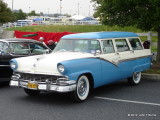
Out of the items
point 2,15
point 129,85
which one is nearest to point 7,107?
point 129,85

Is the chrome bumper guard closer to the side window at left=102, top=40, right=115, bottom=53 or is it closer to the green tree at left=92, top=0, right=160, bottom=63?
the side window at left=102, top=40, right=115, bottom=53

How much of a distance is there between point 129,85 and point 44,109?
11.7 feet

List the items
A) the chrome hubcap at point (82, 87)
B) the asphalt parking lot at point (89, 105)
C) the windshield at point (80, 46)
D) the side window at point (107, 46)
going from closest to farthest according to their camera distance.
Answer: the asphalt parking lot at point (89, 105) → the chrome hubcap at point (82, 87) → the windshield at point (80, 46) → the side window at point (107, 46)

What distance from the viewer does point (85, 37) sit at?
761 centimetres

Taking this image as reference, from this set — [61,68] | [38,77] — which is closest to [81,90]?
[61,68]

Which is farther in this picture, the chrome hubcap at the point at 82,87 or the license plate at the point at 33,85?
the chrome hubcap at the point at 82,87

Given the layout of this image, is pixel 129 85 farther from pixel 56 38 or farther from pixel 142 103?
pixel 56 38

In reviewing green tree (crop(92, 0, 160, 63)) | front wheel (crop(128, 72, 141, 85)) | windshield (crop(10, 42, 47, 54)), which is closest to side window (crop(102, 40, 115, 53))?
front wheel (crop(128, 72, 141, 85))

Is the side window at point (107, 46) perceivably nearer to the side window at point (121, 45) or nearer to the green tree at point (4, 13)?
the side window at point (121, 45)

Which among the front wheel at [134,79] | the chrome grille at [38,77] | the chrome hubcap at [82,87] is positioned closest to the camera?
the chrome grille at [38,77]

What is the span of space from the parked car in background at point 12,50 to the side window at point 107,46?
1.63 meters

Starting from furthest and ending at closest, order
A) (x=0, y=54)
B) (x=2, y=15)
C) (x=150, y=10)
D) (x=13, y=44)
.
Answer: (x=2, y=15) < (x=150, y=10) < (x=13, y=44) < (x=0, y=54)

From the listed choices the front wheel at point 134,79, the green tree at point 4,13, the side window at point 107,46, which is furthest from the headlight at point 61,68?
the green tree at point 4,13

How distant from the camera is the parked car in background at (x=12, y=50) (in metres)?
8.24
